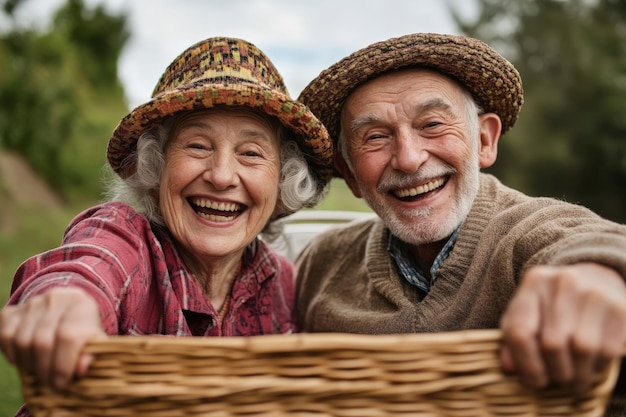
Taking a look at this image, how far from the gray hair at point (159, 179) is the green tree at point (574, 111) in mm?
11556

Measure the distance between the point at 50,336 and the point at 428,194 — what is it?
143 centimetres

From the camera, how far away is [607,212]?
1280 cm

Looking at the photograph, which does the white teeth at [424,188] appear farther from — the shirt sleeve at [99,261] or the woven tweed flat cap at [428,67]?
the shirt sleeve at [99,261]

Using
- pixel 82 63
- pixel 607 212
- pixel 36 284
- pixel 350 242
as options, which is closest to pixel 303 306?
pixel 350 242

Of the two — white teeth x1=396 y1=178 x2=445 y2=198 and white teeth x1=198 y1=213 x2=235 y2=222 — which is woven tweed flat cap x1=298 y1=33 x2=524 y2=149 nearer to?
white teeth x1=396 y1=178 x2=445 y2=198

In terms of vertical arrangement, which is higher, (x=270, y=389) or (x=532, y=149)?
(x=532, y=149)

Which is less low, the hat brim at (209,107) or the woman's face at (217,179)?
the hat brim at (209,107)

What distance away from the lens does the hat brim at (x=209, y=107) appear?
1788 mm

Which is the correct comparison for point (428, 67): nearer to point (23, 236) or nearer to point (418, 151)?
point (418, 151)

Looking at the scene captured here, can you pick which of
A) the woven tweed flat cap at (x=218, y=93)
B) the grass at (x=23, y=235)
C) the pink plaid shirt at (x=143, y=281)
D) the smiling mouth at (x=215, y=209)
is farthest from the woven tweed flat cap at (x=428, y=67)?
the grass at (x=23, y=235)

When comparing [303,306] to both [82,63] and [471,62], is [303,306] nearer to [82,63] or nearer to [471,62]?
[471,62]

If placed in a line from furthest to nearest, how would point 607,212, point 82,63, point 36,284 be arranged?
point 82,63, point 607,212, point 36,284

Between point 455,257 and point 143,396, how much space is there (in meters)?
1.23

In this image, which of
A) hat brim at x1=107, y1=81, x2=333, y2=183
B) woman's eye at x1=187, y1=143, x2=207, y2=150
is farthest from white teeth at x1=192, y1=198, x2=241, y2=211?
hat brim at x1=107, y1=81, x2=333, y2=183
